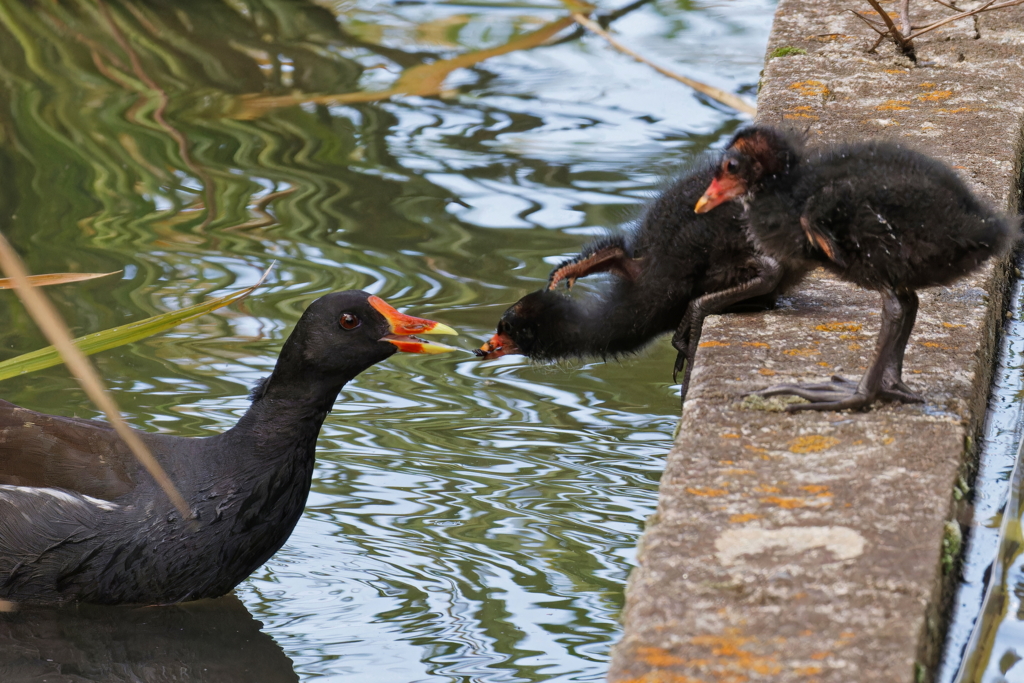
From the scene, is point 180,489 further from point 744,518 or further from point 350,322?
point 744,518

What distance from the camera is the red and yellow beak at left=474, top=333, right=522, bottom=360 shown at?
4.45 meters

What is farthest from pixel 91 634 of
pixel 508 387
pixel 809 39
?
pixel 809 39

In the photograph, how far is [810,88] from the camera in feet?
17.2

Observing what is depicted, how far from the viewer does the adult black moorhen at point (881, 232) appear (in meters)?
3.01

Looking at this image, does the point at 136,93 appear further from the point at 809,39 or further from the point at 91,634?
the point at 91,634

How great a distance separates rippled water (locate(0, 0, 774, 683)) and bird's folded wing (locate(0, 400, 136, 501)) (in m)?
0.37

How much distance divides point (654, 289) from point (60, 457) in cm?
181

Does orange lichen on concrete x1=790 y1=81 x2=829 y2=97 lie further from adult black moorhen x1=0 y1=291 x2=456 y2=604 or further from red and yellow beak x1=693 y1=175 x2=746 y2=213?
adult black moorhen x1=0 y1=291 x2=456 y2=604

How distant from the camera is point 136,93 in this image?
23.3 ft

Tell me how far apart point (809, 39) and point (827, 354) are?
2.67 metres

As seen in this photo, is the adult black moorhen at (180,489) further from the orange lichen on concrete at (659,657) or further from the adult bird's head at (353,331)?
the orange lichen on concrete at (659,657)

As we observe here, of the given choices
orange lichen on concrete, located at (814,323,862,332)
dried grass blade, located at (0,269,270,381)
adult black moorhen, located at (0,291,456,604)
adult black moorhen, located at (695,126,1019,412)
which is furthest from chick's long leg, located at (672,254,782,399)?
dried grass blade, located at (0,269,270,381)

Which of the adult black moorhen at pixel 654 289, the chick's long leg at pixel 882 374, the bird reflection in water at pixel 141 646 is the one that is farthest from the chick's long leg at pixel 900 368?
the bird reflection in water at pixel 141 646

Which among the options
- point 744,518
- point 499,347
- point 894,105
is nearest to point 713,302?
point 499,347
